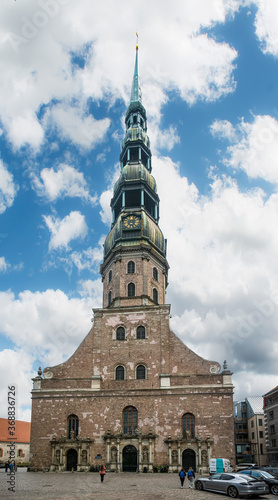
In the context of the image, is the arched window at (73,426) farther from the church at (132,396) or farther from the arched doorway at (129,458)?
the arched doorway at (129,458)

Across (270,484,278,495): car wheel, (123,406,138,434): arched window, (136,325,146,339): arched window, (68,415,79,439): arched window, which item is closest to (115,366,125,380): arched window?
(123,406,138,434): arched window

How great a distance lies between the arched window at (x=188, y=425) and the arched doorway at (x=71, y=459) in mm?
9251

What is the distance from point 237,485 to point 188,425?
631 inches

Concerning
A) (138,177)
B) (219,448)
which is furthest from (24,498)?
(138,177)

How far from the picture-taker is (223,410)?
3450 cm

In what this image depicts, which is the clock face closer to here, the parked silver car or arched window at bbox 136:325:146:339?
arched window at bbox 136:325:146:339

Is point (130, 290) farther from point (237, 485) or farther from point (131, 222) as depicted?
point (237, 485)

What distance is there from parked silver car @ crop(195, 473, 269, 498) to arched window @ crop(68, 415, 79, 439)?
17471 millimetres

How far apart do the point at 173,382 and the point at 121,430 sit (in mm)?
5861

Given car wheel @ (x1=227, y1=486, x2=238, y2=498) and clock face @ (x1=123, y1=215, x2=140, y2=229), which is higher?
clock face @ (x1=123, y1=215, x2=140, y2=229)

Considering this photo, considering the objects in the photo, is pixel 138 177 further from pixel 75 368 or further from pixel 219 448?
pixel 219 448

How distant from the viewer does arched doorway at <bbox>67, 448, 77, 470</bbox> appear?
34.4 meters

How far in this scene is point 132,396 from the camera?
35.7 metres

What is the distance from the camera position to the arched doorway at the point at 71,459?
34.4m
